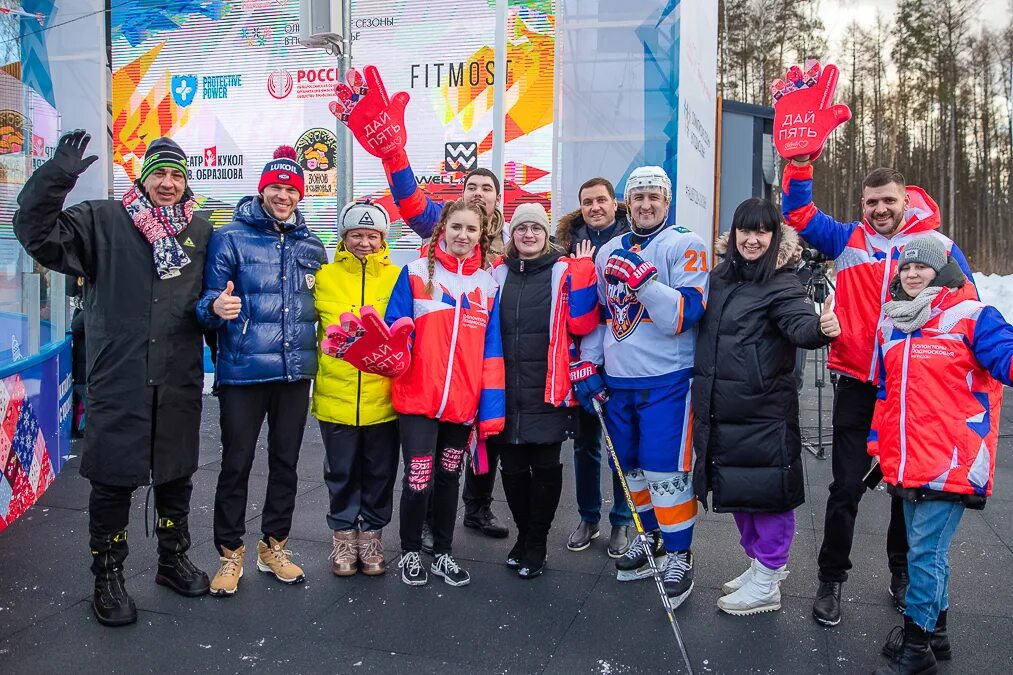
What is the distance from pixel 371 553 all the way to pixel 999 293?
58.8ft

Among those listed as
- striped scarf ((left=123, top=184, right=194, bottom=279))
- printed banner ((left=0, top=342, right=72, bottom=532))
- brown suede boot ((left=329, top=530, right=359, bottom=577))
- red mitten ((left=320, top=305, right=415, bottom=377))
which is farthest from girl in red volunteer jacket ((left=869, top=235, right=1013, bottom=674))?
printed banner ((left=0, top=342, right=72, bottom=532))

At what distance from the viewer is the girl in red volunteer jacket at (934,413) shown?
274 cm

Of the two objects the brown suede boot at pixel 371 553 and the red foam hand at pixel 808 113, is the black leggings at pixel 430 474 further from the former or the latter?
the red foam hand at pixel 808 113

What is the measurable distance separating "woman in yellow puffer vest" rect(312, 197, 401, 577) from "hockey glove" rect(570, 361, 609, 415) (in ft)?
2.88

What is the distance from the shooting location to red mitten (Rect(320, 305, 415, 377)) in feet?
11.0

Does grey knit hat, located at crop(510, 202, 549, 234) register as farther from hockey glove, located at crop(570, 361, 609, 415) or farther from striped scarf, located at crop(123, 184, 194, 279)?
striped scarf, located at crop(123, 184, 194, 279)

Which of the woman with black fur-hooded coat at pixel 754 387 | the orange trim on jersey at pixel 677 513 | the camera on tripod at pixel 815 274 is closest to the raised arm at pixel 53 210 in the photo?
the woman with black fur-hooded coat at pixel 754 387

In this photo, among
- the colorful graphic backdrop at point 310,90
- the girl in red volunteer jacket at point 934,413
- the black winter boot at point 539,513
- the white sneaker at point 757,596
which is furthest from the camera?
the colorful graphic backdrop at point 310,90

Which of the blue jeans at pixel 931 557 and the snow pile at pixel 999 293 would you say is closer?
the blue jeans at pixel 931 557

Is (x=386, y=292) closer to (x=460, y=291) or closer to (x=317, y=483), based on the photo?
(x=460, y=291)

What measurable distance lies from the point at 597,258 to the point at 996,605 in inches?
91.3

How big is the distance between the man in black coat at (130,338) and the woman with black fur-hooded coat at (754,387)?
7.29 ft

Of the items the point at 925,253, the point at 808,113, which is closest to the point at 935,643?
the point at 925,253

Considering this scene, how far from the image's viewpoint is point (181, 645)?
10.00 ft
